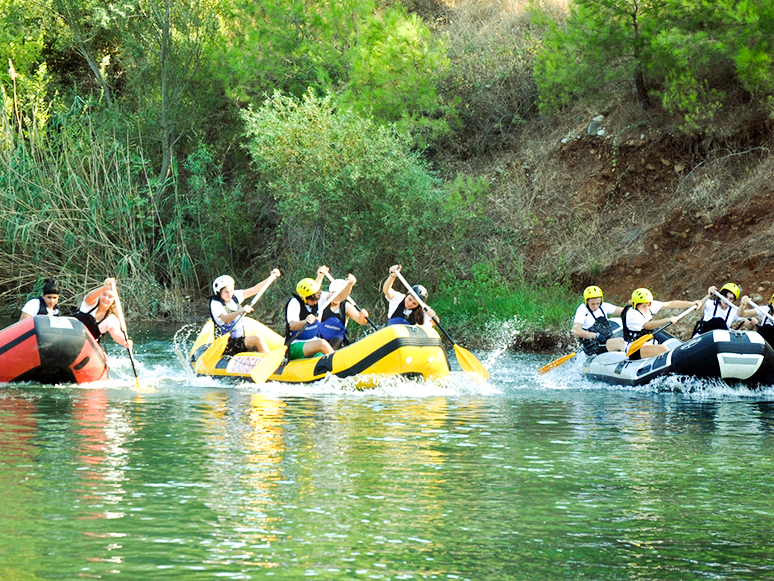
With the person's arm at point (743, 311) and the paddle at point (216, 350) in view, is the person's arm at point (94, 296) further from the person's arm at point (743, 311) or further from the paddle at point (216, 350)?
the person's arm at point (743, 311)

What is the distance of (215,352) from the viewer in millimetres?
12188

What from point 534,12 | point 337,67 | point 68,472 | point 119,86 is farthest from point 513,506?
point 119,86

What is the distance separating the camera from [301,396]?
10516mm

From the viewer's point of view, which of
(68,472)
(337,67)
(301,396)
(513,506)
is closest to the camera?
(513,506)

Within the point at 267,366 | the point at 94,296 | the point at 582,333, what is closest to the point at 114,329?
the point at 94,296

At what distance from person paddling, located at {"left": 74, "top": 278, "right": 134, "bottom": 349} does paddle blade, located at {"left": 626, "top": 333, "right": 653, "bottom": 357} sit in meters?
5.47

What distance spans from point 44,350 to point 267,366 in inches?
87.3

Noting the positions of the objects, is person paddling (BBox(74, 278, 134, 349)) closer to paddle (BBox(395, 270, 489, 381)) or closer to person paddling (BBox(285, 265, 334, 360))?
person paddling (BBox(285, 265, 334, 360))

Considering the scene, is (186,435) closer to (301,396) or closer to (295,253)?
(301,396)

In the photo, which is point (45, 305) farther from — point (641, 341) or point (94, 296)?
point (641, 341)

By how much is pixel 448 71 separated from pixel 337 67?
2.39 meters

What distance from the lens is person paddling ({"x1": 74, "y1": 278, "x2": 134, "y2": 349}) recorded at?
11812 millimetres

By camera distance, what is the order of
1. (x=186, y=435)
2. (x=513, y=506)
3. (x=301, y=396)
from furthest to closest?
(x=301, y=396) → (x=186, y=435) → (x=513, y=506)

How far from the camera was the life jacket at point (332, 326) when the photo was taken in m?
11.5
